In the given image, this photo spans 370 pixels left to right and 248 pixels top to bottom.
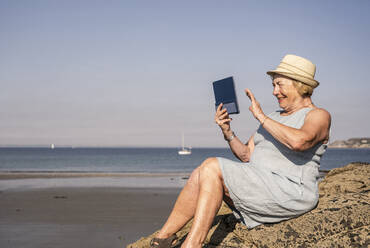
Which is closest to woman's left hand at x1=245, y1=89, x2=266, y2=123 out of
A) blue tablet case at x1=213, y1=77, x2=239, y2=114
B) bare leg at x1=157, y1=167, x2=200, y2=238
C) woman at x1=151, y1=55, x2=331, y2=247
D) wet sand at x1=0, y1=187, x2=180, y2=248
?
woman at x1=151, y1=55, x2=331, y2=247

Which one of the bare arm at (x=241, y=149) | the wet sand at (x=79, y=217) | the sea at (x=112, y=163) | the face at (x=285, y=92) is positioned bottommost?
the sea at (x=112, y=163)

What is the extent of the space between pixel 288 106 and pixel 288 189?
0.79 metres

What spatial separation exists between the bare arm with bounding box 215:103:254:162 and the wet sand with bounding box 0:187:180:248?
2857mm

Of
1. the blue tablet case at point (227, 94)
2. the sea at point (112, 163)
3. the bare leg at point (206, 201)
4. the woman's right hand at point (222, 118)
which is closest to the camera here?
the bare leg at point (206, 201)

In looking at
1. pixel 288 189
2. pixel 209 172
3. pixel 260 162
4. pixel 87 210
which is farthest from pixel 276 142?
pixel 87 210

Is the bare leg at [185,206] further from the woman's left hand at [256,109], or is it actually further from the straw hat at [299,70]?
the straw hat at [299,70]

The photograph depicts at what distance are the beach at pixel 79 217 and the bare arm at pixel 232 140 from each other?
2.88 metres

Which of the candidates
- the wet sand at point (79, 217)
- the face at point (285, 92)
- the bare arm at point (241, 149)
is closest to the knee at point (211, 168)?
the bare arm at point (241, 149)

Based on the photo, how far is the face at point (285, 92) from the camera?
3297mm

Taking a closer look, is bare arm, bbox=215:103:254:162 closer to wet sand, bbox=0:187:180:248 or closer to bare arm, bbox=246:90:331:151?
bare arm, bbox=246:90:331:151

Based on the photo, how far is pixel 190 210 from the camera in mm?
3154

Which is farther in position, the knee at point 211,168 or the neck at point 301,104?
the neck at point 301,104

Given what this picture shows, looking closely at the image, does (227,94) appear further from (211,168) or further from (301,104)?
(211,168)

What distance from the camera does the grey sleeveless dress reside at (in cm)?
293
